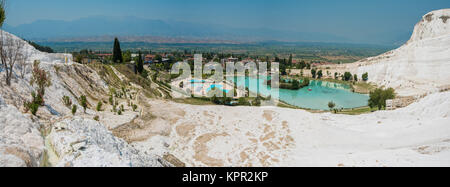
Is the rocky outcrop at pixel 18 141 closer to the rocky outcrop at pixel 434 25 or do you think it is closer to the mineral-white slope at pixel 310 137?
the mineral-white slope at pixel 310 137

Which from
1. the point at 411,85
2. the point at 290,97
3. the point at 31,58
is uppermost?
the point at 31,58

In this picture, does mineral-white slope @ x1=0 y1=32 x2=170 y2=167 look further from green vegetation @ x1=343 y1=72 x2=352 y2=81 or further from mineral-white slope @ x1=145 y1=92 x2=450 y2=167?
green vegetation @ x1=343 y1=72 x2=352 y2=81

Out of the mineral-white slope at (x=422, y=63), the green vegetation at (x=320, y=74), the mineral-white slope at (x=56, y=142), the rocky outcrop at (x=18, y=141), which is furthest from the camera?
the green vegetation at (x=320, y=74)

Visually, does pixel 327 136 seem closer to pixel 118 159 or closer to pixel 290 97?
pixel 118 159

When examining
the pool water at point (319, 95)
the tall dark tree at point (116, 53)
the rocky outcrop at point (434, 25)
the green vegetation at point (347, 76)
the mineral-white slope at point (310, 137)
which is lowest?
the pool water at point (319, 95)

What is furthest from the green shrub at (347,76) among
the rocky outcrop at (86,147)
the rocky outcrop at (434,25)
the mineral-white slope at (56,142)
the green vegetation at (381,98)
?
the rocky outcrop at (86,147)

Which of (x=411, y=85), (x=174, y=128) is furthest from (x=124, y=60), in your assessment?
(x=411, y=85)
